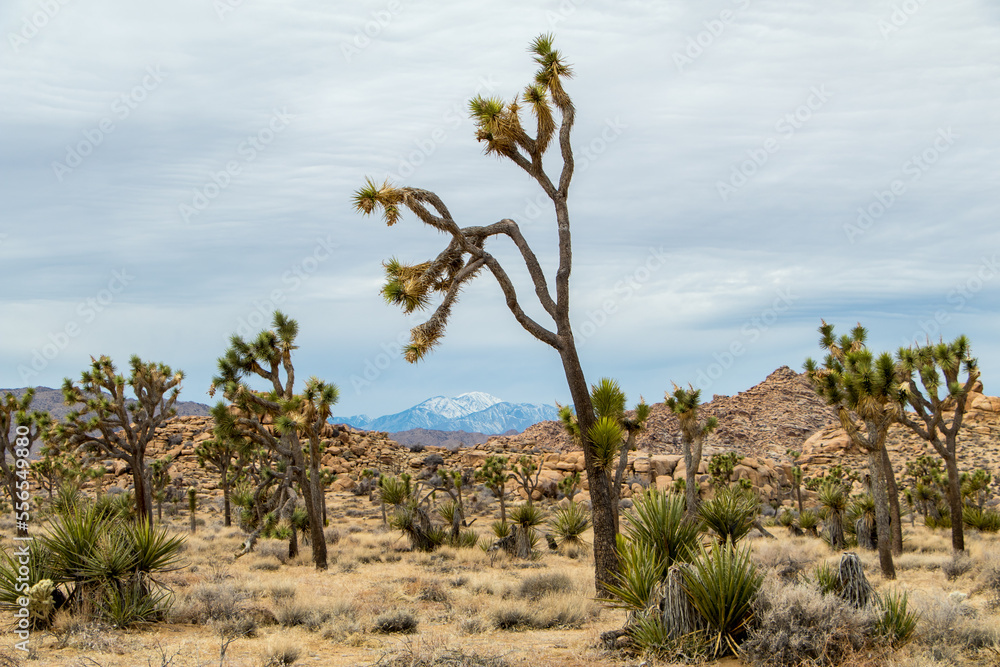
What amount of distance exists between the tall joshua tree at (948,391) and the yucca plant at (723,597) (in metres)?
13.8

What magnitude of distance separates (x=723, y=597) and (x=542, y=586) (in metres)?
6.60

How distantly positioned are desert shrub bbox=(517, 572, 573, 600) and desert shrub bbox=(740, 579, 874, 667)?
598cm

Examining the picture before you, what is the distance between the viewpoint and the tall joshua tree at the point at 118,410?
23.6 metres

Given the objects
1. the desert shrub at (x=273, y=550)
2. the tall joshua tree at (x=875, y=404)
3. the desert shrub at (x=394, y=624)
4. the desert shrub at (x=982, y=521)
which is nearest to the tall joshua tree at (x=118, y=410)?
the desert shrub at (x=273, y=550)

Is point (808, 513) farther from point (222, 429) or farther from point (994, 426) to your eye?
point (994, 426)

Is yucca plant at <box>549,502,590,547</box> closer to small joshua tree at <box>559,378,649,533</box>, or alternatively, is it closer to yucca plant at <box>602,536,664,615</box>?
small joshua tree at <box>559,378,649,533</box>

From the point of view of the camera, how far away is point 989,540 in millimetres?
23250

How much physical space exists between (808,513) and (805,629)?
81.6ft

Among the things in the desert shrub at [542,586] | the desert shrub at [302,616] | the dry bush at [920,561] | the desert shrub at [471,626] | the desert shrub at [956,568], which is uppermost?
the desert shrub at [302,616]

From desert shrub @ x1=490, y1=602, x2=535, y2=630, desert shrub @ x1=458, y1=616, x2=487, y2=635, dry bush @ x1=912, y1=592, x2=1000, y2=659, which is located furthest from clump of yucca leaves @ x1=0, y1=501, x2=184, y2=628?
dry bush @ x1=912, y1=592, x2=1000, y2=659

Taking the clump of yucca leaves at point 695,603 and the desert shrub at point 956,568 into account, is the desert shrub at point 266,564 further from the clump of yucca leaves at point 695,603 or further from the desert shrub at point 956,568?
the desert shrub at point 956,568

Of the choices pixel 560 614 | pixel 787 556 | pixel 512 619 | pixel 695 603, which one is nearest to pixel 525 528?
pixel 787 556

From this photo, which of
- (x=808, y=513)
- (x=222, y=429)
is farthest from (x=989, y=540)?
(x=222, y=429)

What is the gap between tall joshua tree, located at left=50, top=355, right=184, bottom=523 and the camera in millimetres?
23594
